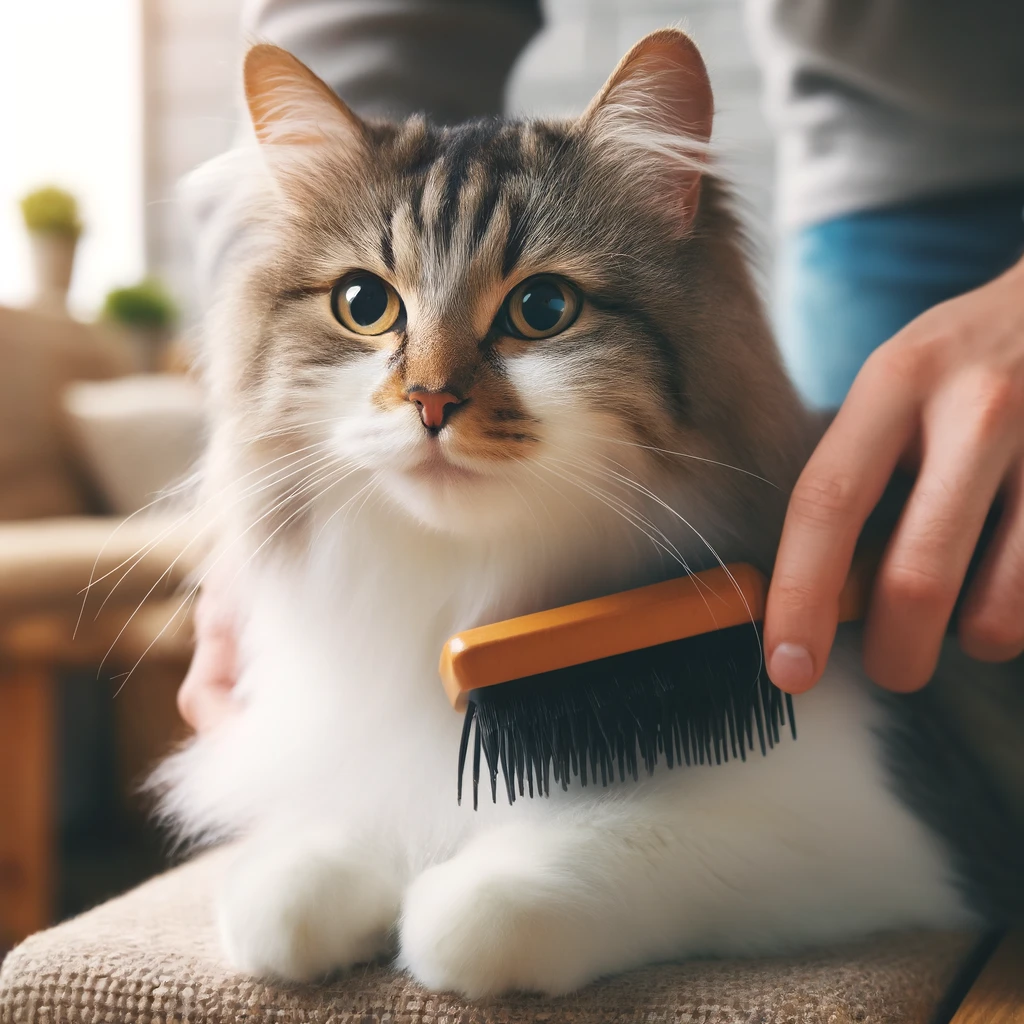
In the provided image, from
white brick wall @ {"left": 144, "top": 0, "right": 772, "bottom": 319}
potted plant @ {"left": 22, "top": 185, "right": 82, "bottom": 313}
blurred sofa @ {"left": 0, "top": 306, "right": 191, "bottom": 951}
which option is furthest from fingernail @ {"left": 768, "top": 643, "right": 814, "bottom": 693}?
potted plant @ {"left": 22, "top": 185, "right": 82, "bottom": 313}

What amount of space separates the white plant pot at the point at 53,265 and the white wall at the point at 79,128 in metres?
0.06

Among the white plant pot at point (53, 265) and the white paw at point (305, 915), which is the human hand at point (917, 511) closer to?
the white paw at point (305, 915)

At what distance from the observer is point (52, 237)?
308cm

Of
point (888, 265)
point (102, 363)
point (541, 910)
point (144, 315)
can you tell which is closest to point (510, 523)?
point (541, 910)

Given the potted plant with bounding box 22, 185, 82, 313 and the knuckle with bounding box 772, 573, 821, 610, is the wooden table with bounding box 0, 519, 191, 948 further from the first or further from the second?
the knuckle with bounding box 772, 573, 821, 610

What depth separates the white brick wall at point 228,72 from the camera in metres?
2.88

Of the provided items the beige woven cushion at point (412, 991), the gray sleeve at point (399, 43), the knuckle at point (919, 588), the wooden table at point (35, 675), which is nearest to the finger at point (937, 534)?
the knuckle at point (919, 588)

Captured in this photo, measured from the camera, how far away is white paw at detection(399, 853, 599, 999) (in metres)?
0.62

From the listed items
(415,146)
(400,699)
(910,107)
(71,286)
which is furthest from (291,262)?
(71,286)

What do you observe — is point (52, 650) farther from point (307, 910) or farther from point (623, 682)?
point (623, 682)

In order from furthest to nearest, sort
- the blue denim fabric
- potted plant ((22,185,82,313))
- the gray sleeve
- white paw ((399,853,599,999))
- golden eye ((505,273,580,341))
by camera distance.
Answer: potted plant ((22,185,82,313)) → the blue denim fabric → the gray sleeve → golden eye ((505,273,580,341)) → white paw ((399,853,599,999))

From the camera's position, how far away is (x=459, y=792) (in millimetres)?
698

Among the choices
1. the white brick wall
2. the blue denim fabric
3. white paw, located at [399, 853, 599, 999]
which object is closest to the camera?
white paw, located at [399, 853, 599, 999]

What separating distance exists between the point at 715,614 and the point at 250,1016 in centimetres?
42
